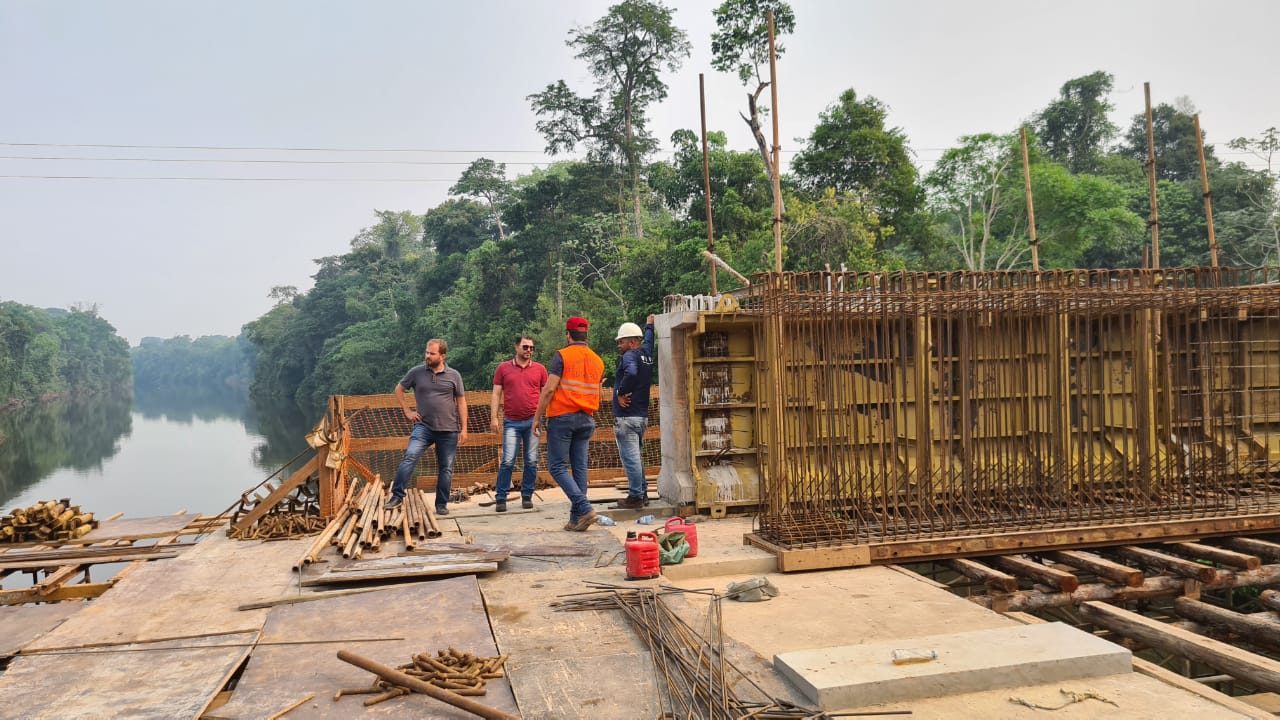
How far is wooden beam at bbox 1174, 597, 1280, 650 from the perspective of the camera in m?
5.97

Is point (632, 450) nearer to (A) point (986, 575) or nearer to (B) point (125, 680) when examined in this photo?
(A) point (986, 575)

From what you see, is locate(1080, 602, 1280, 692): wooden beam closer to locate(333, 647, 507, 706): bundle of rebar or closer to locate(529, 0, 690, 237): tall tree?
locate(333, 647, 507, 706): bundle of rebar

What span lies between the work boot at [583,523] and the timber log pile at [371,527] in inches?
48.0

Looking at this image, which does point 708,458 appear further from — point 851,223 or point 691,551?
point 851,223

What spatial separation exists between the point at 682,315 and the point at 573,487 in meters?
1.96

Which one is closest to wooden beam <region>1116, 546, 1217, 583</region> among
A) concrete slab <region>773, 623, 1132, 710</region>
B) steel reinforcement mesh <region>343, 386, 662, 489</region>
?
concrete slab <region>773, 623, 1132, 710</region>

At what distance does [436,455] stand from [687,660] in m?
5.02

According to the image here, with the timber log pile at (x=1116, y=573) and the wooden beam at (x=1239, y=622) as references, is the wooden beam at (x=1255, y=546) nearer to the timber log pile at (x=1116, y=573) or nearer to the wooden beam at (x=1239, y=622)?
the timber log pile at (x=1116, y=573)

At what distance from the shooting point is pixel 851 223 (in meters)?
26.6

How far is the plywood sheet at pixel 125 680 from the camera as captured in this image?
13.5 ft

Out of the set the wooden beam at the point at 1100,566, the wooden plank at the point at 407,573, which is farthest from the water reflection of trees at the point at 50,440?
the wooden beam at the point at 1100,566

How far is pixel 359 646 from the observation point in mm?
4969

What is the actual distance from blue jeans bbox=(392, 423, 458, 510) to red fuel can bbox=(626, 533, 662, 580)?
297 centimetres

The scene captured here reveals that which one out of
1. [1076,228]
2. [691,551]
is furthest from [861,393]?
[1076,228]
